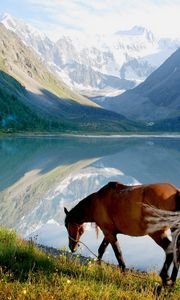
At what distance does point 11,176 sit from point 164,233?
146ft

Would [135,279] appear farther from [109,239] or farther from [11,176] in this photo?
[11,176]

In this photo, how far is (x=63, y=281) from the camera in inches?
376

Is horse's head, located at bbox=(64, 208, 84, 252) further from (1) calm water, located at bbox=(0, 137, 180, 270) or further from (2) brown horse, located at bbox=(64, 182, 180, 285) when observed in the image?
(1) calm water, located at bbox=(0, 137, 180, 270)

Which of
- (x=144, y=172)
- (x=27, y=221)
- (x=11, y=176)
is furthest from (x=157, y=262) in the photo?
(x=144, y=172)

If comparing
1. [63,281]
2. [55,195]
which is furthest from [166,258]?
[55,195]

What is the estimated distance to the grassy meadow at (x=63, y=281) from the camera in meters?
8.59

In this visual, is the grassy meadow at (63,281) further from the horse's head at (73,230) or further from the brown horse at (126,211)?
the brown horse at (126,211)

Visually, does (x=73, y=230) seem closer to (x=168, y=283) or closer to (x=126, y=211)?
(x=126, y=211)

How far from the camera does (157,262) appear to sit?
19.1 metres

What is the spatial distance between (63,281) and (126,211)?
83.5 inches

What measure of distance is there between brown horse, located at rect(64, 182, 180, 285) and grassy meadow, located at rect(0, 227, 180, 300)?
1.90 ft

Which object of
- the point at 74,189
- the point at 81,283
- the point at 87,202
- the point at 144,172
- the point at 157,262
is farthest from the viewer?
the point at 144,172

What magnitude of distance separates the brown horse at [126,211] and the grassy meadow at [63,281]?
1.90 feet

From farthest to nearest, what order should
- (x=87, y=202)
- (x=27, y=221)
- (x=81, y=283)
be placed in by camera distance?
1. (x=27, y=221)
2. (x=87, y=202)
3. (x=81, y=283)
